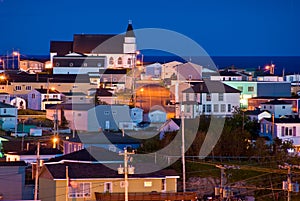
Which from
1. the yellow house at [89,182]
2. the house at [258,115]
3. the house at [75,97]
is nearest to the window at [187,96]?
the house at [258,115]

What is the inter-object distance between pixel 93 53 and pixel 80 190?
80.1 ft

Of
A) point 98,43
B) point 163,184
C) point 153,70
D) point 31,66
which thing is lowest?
point 163,184

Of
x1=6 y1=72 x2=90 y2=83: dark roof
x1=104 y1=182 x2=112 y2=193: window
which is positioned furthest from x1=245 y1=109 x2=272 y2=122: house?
x1=104 y1=182 x2=112 y2=193: window

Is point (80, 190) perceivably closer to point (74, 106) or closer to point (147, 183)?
point (147, 183)

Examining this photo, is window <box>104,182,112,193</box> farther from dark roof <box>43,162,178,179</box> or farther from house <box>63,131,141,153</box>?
house <box>63,131,141,153</box>

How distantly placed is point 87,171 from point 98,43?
2491cm

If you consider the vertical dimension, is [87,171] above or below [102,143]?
below

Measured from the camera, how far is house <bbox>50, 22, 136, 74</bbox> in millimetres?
32344

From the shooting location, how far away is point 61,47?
36.4 metres

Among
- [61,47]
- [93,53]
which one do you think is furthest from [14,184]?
[61,47]

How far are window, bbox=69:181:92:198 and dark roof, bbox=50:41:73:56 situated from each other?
2435 cm

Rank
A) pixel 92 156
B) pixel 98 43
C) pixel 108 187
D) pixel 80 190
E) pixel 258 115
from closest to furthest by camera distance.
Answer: pixel 80 190 → pixel 108 187 → pixel 92 156 → pixel 258 115 → pixel 98 43

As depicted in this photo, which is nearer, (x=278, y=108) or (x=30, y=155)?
(x=30, y=155)

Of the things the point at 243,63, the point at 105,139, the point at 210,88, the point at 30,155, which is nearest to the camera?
the point at 30,155
